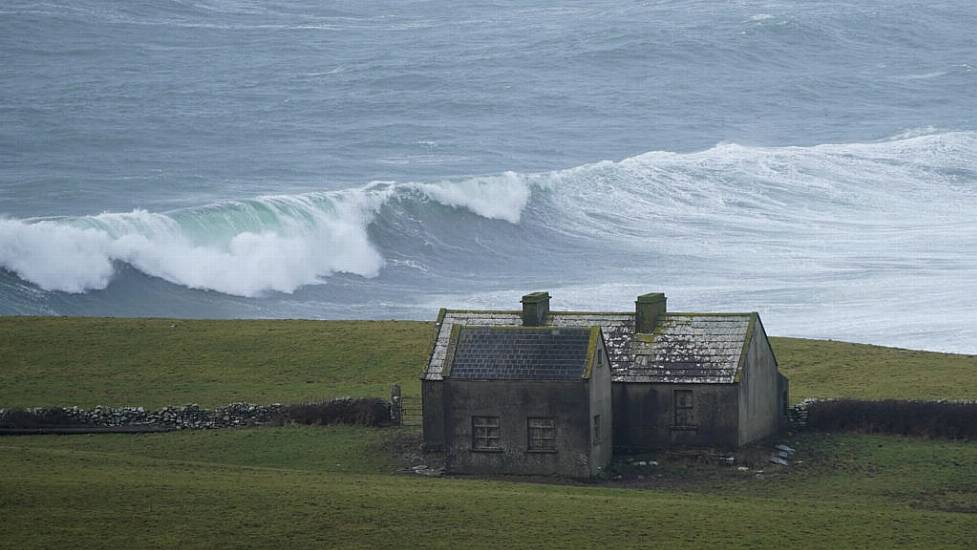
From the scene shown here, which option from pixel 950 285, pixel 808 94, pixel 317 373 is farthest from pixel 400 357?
pixel 808 94

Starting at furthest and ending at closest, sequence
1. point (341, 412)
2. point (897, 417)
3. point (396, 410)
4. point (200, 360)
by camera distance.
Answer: point (200, 360), point (396, 410), point (341, 412), point (897, 417)

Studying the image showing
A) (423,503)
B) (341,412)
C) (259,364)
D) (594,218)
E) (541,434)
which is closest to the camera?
(423,503)

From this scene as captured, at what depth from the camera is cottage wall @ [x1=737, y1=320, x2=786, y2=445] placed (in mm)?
39688

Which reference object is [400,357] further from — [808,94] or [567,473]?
[808,94]

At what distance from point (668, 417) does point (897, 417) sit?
5310 mm

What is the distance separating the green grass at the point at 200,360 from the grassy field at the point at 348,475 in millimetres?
77

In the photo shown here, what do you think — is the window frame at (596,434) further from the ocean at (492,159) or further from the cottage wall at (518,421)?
the ocean at (492,159)

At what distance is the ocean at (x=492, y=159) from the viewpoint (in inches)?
2753

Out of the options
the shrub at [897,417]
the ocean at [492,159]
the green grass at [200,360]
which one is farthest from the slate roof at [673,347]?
the ocean at [492,159]

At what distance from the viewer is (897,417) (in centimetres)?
4109

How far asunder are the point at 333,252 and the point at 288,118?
35105 mm

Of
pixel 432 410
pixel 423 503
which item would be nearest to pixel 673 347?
pixel 432 410

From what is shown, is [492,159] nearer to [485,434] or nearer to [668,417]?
[668,417]

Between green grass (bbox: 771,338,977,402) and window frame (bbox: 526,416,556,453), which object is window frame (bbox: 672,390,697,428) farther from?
Result: green grass (bbox: 771,338,977,402)
